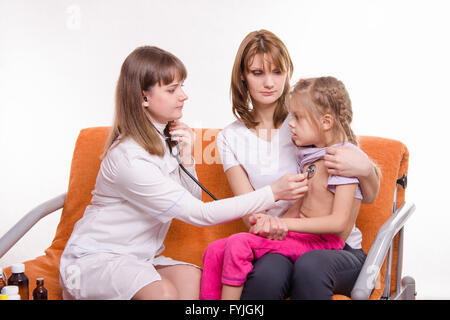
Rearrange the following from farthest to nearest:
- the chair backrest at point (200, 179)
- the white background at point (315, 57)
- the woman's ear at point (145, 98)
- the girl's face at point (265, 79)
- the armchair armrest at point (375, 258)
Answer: the white background at point (315, 57), the chair backrest at point (200, 179), the girl's face at point (265, 79), the woman's ear at point (145, 98), the armchair armrest at point (375, 258)

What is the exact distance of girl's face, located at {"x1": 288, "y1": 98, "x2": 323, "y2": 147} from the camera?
1.84 m

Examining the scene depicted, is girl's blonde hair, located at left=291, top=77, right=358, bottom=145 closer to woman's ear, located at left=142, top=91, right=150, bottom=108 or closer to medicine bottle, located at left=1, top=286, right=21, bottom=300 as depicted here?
woman's ear, located at left=142, top=91, right=150, bottom=108

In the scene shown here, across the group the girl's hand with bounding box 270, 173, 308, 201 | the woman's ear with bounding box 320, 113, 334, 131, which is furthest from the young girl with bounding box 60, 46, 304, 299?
the woman's ear with bounding box 320, 113, 334, 131

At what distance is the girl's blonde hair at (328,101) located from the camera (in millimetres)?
1816

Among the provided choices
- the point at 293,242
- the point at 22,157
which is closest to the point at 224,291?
the point at 293,242

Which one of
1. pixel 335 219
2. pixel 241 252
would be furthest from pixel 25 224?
pixel 335 219

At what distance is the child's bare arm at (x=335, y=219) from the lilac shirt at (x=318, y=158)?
18mm

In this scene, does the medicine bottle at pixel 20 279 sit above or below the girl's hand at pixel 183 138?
below

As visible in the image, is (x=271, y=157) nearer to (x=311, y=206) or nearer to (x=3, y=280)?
(x=311, y=206)

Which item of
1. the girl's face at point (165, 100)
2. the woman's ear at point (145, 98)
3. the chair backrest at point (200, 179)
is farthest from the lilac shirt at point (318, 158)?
the woman's ear at point (145, 98)

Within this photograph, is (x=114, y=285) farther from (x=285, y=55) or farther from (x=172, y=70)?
(x=285, y=55)

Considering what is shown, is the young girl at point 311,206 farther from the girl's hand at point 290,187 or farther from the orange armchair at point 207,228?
the orange armchair at point 207,228

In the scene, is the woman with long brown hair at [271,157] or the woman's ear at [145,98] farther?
the woman's ear at [145,98]

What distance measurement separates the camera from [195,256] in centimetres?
217
